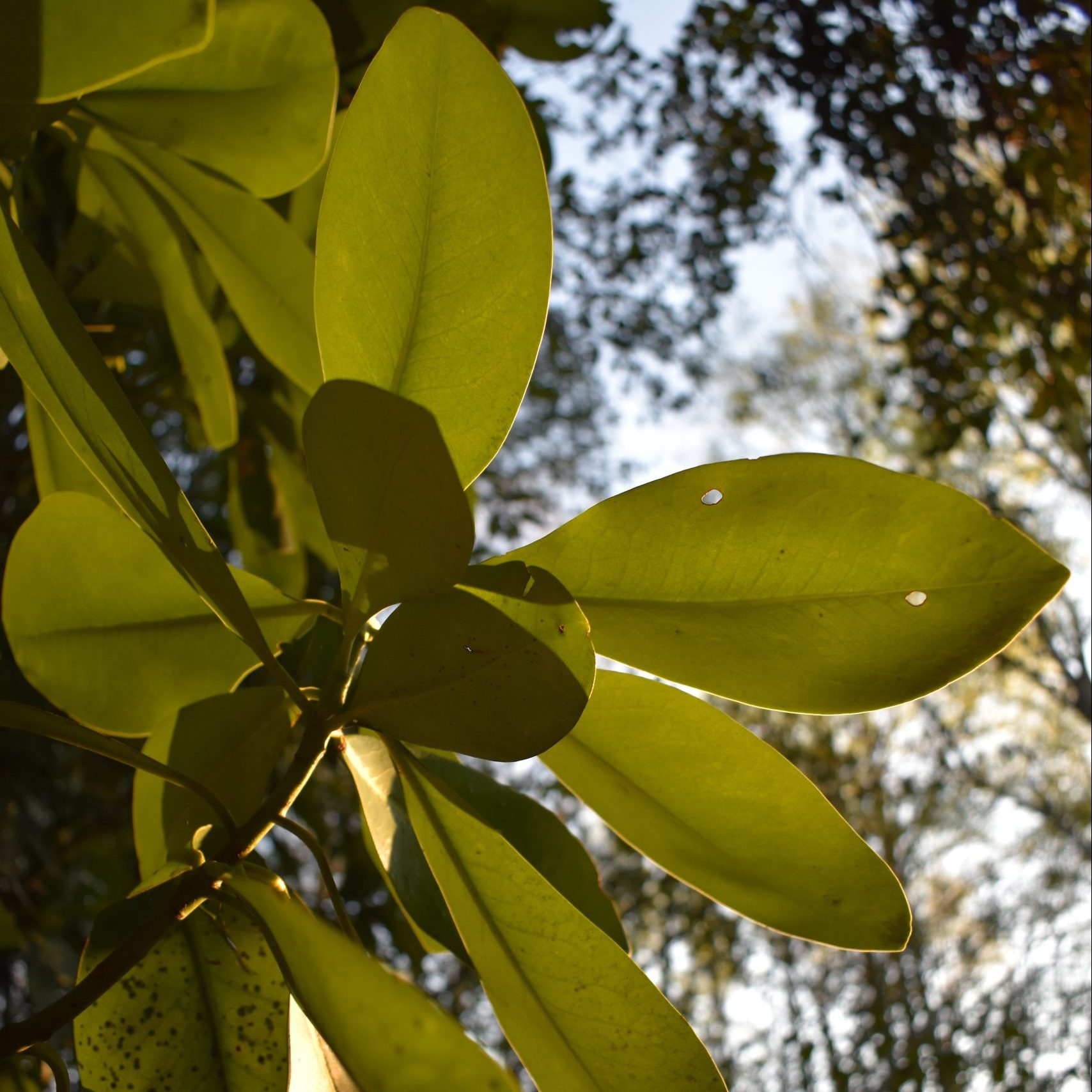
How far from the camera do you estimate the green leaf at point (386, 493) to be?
30 cm

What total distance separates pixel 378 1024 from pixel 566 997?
0.62ft

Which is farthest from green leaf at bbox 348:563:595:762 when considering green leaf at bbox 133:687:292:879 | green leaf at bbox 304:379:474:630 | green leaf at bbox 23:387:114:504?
green leaf at bbox 23:387:114:504

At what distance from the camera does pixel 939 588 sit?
13.9 inches

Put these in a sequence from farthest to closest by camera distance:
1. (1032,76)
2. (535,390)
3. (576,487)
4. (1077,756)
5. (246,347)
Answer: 1. (1077,756)
2. (576,487)
3. (535,390)
4. (1032,76)
5. (246,347)

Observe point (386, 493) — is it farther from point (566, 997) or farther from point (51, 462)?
point (51, 462)

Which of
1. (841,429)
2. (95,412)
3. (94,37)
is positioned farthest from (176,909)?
(841,429)

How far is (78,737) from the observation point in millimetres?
325

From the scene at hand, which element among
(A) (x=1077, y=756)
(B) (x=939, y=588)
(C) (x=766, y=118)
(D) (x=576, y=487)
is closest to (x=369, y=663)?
(B) (x=939, y=588)

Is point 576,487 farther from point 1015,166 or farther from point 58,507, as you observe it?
point 58,507

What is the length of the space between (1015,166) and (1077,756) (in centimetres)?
578

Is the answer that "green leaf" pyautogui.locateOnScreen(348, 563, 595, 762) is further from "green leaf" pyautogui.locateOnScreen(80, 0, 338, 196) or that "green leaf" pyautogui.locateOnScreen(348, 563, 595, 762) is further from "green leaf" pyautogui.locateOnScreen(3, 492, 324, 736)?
"green leaf" pyautogui.locateOnScreen(80, 0, 338, 196)

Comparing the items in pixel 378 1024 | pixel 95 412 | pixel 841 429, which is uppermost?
pixel 841 429

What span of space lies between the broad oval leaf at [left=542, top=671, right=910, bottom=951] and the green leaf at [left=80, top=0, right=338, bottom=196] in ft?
1.14

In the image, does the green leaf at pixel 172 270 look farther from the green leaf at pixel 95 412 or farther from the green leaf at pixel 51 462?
the green leaf at pixel 95 412
